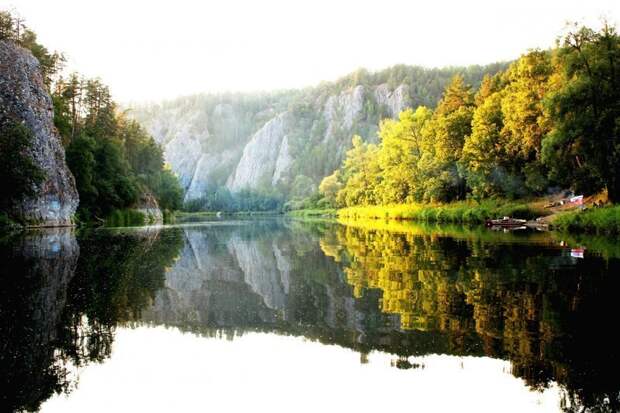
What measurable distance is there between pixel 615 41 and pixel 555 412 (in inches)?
1636

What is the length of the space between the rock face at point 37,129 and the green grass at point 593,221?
44.0m

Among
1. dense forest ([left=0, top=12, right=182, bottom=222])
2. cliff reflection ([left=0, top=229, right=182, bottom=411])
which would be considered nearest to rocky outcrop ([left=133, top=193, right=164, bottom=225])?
dense forest ([left=0, top=12, right=182, bottom=222])

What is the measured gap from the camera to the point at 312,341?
8.78m

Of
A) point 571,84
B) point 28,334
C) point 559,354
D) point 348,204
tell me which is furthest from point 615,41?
point 348,204

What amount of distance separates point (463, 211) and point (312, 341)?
172ft

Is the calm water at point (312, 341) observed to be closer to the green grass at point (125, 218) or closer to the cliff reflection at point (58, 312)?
the cliff reflection at point (58, 312)

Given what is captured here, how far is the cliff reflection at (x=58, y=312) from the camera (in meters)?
6.69

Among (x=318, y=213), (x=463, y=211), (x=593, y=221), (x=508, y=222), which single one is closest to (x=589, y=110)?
(x=593, y=221)

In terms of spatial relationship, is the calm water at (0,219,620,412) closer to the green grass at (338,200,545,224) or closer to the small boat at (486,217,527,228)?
the small boat at (486,217,527,228)

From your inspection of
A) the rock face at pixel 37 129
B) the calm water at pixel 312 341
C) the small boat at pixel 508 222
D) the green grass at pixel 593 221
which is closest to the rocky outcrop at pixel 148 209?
the rock face at pixel 37 129

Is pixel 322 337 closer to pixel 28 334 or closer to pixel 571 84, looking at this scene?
pixel 28 334

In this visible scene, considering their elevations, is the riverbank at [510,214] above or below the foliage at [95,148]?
below

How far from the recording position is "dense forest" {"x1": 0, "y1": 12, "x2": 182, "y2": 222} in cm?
4577

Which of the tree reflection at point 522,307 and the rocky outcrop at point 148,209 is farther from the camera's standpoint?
the rocky outcrop at point 148,209
